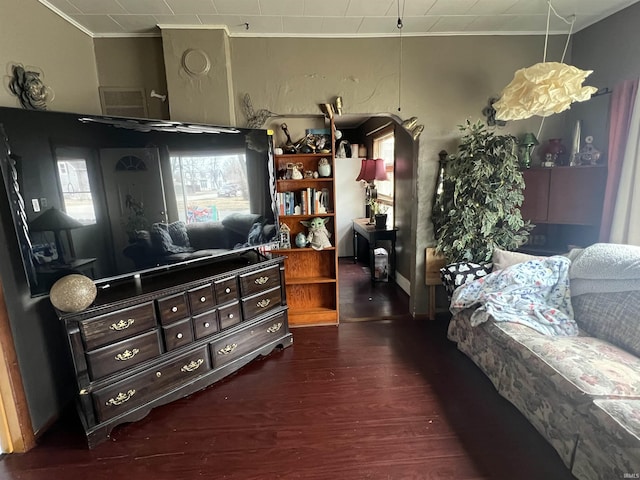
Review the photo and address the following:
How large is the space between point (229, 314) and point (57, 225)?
114 cm

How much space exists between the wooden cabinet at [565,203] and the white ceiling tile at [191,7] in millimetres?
2759

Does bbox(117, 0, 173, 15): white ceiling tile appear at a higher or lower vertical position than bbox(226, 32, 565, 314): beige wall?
higher

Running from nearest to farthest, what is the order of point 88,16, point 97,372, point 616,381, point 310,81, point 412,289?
point 616,381
point 97,372
point 88,16
point 310,81
point 412,289

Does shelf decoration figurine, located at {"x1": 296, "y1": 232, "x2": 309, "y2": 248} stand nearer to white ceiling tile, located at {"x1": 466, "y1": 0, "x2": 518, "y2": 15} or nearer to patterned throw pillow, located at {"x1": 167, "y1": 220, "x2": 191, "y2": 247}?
patterned throw pillow, located at {"x1": 167, "y1": 220, "x2": 191, "y2": 247}

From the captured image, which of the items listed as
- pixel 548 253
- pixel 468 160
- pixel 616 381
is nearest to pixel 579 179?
pixel 548 253

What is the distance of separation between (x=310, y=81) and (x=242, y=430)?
2605mm

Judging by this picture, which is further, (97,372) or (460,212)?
(460,212)

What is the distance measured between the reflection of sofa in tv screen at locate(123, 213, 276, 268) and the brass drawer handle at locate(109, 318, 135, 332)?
36 cm

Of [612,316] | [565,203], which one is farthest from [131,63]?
[612,316]

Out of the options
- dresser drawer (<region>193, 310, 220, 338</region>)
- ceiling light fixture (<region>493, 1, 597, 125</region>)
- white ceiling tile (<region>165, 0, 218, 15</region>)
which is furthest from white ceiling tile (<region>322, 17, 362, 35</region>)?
dresser drawer (<region>193, 310, 220, 338</region>)

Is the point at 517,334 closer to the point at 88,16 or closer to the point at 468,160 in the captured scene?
the point at 468,160

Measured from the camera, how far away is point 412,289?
10.5ft

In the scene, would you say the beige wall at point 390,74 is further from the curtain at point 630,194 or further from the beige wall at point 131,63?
the curtain at point 630,194

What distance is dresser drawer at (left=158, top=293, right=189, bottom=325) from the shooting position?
2.01 m
